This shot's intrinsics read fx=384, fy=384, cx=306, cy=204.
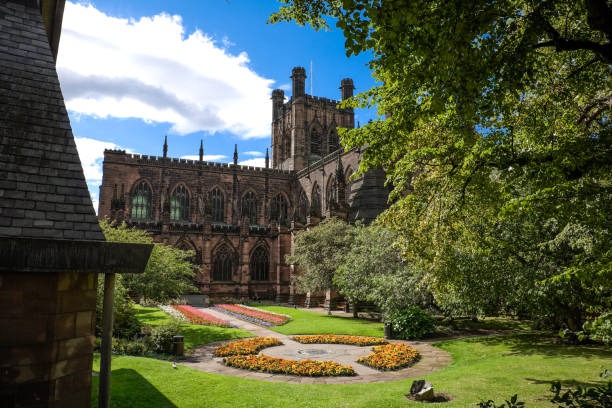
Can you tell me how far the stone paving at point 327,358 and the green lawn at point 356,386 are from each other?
0.54 meters

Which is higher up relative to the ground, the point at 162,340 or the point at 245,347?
the point at 162,340

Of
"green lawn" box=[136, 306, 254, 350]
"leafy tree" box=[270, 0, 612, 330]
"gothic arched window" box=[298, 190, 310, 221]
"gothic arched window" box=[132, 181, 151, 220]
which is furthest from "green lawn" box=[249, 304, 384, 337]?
"gothic arched window" box=[132, 181, 151, 220]

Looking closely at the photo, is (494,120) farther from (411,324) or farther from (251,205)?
(251,205)

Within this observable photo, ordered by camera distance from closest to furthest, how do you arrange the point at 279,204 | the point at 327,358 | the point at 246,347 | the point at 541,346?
the point at 327,358 → the point at 541,346 → the point at 246,347 → the point at 279,204

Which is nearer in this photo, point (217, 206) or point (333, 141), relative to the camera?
point (217, 206)

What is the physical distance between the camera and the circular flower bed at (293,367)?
387 inches

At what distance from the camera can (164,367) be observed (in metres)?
9.99

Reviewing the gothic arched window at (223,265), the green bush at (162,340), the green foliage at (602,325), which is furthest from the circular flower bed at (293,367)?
the gothic arched window at (223,265)

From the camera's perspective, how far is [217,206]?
43.5 meters

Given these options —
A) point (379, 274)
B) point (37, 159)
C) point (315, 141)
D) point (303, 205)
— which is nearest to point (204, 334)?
point (379, 274)

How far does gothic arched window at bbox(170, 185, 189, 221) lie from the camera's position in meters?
41.5

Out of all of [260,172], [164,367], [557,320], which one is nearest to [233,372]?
[164,367]

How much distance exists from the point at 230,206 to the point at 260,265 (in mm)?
7806

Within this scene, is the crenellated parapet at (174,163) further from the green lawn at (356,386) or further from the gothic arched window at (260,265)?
the green lawn at (356,386)
